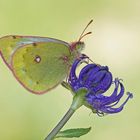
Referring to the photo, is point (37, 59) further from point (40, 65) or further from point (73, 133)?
point (73, 133)

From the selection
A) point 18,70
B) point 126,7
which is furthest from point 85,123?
point 18,70

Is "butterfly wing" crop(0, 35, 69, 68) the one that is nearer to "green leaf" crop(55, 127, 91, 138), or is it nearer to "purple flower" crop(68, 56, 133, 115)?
"purple flower" crop(68, 56, 133, 115)

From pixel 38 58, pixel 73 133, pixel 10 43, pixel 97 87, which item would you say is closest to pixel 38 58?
pixel 38 58

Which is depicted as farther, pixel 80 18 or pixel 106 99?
pixel 80 18

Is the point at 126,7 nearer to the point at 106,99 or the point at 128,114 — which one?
the point at 128,114

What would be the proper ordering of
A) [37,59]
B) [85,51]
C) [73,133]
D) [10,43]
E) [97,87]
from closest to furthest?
[73,133] < [97,87] < [10,43] < [37,59] < [85,51]

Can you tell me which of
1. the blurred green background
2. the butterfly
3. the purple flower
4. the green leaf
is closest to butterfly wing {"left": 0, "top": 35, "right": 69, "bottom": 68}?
the butterfly
